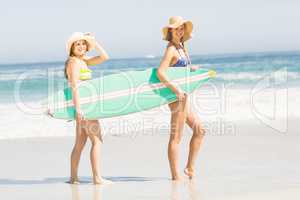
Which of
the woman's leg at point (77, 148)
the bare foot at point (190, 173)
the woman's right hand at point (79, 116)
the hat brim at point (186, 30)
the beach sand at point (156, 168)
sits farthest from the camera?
the bare foot at point (190, 173)

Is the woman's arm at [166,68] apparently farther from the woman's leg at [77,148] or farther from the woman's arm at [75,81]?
the woman's leg at [77,148]

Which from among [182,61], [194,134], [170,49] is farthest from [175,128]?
[170,49]

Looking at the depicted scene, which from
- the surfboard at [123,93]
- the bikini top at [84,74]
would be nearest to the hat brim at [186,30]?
the surfboard at [123,93]

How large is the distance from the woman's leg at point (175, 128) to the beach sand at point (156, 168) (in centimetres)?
16

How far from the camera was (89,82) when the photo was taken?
550 centimetres

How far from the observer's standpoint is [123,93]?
19.0ft

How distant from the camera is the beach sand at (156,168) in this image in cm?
507

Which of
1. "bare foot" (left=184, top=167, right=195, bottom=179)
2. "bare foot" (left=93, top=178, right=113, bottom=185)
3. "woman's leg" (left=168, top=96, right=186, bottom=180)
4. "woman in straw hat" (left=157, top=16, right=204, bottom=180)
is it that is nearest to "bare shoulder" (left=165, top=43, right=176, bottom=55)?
"woman in straw hat" (left=157, top=16, right=204, bottom=180)

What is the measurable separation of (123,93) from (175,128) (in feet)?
2.27

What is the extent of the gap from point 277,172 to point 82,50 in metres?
2.26

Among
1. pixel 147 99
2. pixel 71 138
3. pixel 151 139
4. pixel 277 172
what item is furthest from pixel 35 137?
pixel 277 172

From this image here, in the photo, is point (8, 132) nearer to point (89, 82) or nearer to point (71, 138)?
point (71, 138)

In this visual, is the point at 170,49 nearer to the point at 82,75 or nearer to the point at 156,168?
the point at 82,75

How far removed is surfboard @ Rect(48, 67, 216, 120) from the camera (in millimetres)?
5496
